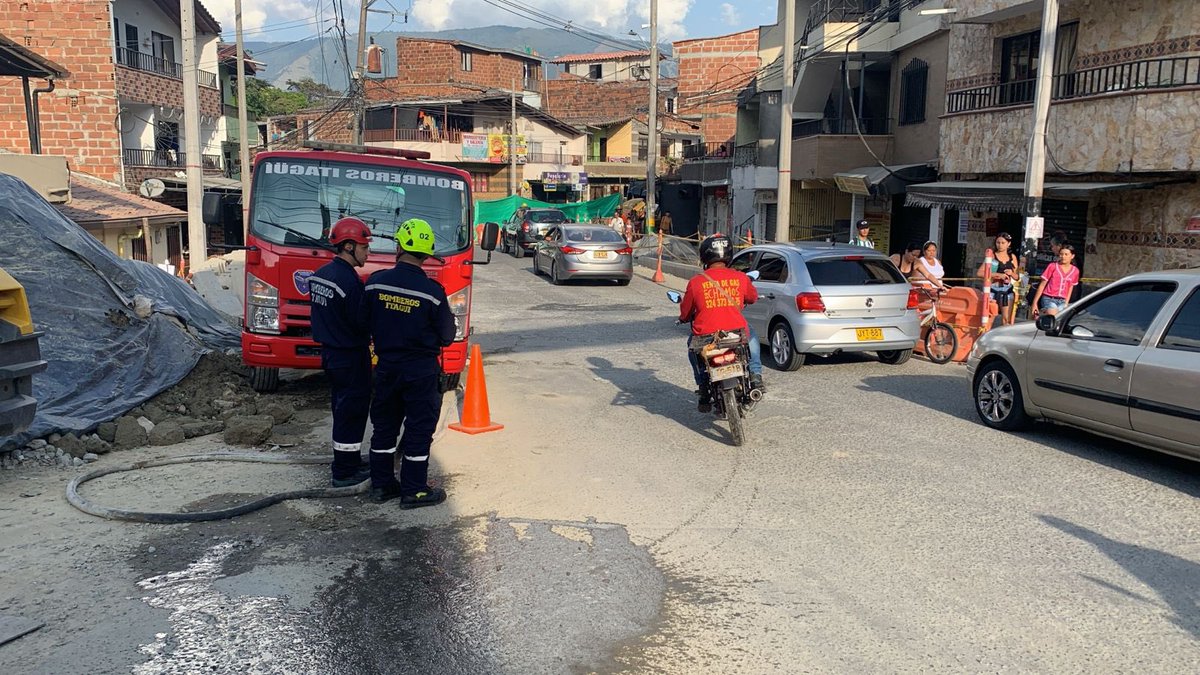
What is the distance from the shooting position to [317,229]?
975cm

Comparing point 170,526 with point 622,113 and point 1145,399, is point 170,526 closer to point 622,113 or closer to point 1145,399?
point 1145,399

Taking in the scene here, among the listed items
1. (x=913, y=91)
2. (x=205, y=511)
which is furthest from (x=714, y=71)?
(x=205, y=511)

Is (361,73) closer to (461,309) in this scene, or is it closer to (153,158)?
(153,158)

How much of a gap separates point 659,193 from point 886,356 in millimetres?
40039

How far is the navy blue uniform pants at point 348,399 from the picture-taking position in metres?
6.71

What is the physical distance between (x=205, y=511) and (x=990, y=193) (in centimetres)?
1574

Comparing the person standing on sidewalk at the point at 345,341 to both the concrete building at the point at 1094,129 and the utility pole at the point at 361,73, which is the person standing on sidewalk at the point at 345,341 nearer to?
the concrete building at the point at 1094,129

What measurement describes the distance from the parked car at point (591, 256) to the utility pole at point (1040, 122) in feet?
36.9

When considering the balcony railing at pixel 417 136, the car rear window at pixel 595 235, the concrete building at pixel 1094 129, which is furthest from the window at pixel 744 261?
the balcony railing at pixel 417 136

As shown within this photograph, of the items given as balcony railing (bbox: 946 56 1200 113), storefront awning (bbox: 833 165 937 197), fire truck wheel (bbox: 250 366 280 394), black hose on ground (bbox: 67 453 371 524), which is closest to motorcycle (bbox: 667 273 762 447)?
black hose on ground (bbox: 67 453 371 524)

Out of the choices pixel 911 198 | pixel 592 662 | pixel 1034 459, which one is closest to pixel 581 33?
pixel 911 198

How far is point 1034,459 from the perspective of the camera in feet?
25.8

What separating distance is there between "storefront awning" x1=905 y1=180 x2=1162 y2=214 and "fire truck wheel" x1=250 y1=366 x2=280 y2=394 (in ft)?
36.8

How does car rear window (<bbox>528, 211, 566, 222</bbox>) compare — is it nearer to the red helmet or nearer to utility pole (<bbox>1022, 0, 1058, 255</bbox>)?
utility pole (<bbox>1022, 0, 1058, 255</bbox>)
